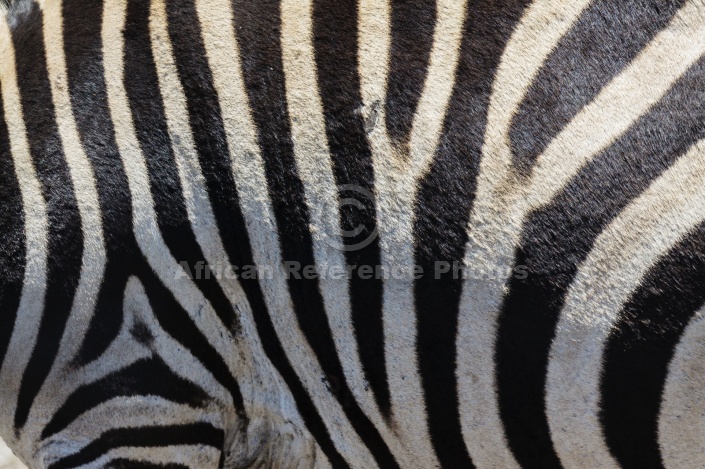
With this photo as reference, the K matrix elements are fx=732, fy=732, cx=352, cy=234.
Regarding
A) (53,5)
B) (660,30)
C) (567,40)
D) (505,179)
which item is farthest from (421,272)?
(53,5)

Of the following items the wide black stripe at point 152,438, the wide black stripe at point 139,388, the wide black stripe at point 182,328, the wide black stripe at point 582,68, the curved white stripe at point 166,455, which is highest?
the wide black stripe at point 582,68

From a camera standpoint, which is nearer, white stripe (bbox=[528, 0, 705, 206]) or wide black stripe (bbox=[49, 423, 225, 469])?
white stripe (bbox=[528, 0, 705, 206])

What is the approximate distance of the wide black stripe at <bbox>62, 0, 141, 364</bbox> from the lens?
4.69ft

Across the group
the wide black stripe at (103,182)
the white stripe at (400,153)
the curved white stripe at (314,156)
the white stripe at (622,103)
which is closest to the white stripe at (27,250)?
the wide black stripe at (103,182)

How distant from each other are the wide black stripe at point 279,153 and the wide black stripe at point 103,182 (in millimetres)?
292

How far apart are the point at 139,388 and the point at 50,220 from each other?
0.38 meters

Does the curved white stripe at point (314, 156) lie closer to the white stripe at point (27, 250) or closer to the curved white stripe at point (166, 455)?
the curved white stripe at point (166, 455)

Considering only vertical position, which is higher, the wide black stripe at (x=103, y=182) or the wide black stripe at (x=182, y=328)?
the wide black stripe at (x=103, y=182)

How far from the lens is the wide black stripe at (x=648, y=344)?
1.22 metres

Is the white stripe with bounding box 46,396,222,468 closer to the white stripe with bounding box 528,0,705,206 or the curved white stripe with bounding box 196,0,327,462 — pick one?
the curved white stripe with bounding box 196,0,327,462

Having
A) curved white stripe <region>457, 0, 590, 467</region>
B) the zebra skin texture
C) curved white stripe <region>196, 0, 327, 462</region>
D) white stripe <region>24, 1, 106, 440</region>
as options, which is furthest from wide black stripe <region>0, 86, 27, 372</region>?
curved white stripe <region>457, 0, 590, 467</region>

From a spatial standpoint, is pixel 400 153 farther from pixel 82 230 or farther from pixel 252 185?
pixel 82 230

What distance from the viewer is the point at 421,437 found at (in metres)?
1.46

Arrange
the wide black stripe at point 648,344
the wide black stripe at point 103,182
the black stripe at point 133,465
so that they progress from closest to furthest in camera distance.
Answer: the wide black stripe at point 648,344, the wide black stripe at point 103,182, the black stripe at point 133,465
